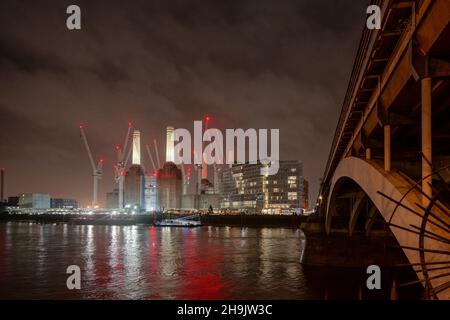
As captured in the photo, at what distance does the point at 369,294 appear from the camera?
2756cm

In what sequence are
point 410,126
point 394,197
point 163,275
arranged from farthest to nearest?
point 163,275, point 410,126, point 394,197

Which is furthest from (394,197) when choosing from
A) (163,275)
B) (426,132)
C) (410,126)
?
(163,275)

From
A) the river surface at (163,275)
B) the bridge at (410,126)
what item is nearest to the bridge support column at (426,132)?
the bridge at (410,126)

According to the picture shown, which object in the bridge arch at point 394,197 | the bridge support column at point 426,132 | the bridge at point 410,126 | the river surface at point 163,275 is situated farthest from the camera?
the river surface at point 163,275

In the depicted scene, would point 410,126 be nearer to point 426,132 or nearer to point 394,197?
point 394,197

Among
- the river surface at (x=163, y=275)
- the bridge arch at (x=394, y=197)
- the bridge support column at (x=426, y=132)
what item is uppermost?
the bridge support column at (x=426, y=132)

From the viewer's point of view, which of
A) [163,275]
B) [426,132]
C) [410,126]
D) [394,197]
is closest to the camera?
[426,132]

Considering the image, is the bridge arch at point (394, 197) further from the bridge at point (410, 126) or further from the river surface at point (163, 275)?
the river surface at point (163, 275)

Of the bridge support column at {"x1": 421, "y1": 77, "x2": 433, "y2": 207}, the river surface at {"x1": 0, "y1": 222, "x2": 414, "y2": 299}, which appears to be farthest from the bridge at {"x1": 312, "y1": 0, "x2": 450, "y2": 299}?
the river surface at {"x1": 0, "y1": 222, "x2": 414, "y2": 299}

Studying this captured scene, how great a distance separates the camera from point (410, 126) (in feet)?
52.3

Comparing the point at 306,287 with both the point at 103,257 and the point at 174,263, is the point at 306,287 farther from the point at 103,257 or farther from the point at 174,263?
the point at 103,257

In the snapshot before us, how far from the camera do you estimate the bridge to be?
27.6 ft

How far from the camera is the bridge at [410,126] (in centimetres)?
840

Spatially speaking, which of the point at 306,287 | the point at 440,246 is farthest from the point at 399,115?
the point at 306,287
